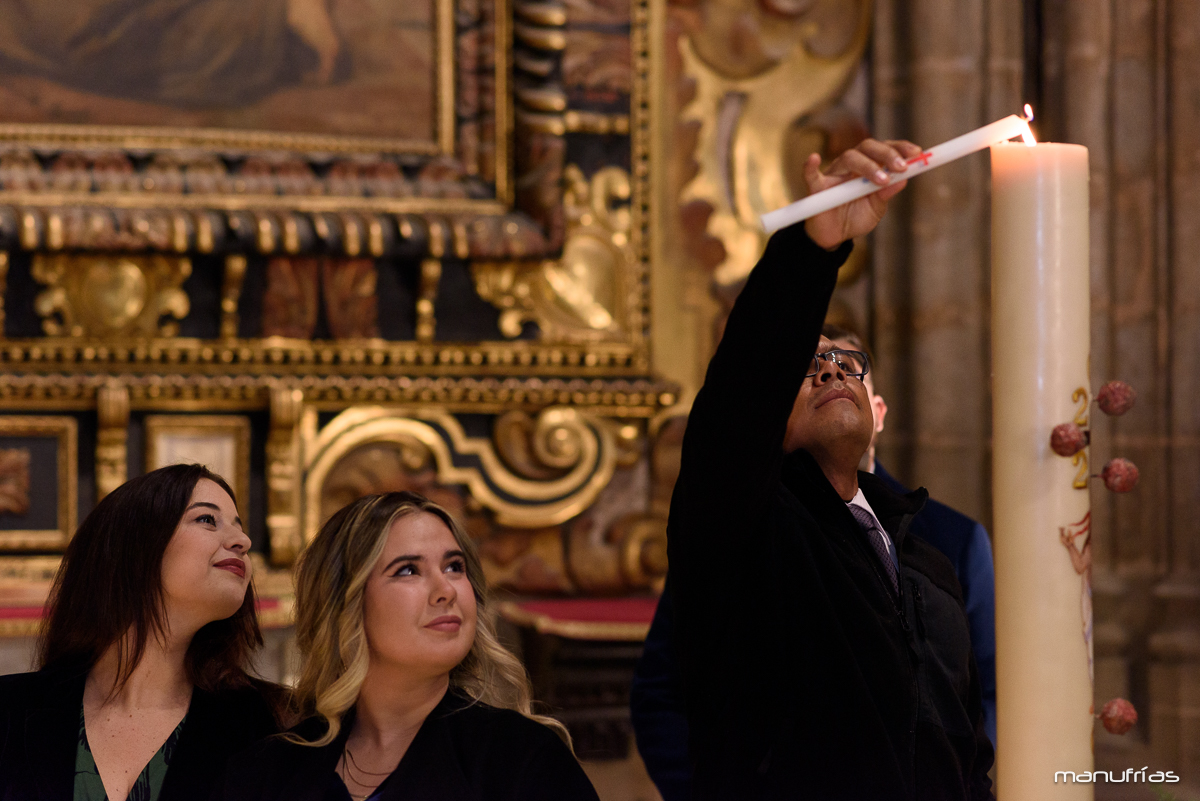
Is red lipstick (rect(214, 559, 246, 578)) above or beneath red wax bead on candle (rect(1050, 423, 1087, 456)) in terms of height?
beneath

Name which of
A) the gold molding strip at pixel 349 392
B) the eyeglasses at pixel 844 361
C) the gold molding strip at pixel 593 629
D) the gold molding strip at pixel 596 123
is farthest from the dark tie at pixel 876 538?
the gold molding strip at pixel 596 123

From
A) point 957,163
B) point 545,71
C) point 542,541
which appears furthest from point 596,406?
point 957,163

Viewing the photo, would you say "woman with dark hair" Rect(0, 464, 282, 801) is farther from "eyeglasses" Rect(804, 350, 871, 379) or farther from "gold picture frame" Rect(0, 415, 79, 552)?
"gold picture frame" Rect(0, 415, 79, 552)

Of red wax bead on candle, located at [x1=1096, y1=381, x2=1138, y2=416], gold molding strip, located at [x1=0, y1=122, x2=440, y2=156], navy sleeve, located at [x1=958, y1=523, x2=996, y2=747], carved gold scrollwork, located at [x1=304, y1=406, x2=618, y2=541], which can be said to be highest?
gold molding strip, located at [x1=0, y1=122, x2=440, y2=156]

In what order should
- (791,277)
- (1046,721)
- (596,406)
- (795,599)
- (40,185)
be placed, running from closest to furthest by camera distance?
(1046,721)
(791,277)
(795,599)
(40,185)
(596,406)

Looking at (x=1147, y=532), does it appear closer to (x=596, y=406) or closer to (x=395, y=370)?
(x=596, y=406)

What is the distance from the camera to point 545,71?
10.9ft

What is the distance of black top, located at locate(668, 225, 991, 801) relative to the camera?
47.1 inches

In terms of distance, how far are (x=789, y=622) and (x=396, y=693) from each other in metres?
0.64

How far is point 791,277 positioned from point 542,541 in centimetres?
232

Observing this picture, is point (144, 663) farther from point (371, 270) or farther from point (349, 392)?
point (371, 270)

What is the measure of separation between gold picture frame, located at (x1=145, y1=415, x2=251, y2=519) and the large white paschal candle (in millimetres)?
2525

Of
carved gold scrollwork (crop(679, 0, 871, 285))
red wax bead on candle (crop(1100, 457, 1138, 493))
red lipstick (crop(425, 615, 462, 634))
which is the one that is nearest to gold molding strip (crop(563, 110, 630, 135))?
carved gold scrollwork (crop(679, 0, 871, 285))

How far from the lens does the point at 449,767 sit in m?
1.60
